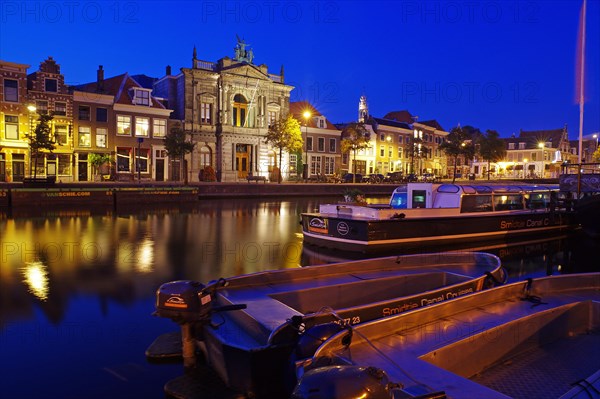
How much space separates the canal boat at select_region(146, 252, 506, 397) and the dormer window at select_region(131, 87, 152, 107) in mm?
43566

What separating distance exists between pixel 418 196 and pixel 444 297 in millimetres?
11190

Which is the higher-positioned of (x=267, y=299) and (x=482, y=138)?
(x=482, y=138)

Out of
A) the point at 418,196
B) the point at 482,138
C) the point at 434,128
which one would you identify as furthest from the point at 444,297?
the point at 434,128

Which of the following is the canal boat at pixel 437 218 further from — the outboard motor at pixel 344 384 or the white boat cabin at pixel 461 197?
the outboard motor at pixel 344 384

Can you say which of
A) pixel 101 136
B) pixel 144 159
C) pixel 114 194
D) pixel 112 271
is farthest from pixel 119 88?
pixel 112 271

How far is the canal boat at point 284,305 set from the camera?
5.15 meters

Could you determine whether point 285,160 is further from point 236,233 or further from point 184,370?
point 184,370

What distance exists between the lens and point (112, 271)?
12.2 metres

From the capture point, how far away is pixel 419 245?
16656 millimetres

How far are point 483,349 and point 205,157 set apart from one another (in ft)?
160

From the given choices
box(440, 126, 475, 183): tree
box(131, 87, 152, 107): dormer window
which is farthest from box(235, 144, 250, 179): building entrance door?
box(440, 126, 475, 183): tree

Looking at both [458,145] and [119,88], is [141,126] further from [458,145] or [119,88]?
[458,145]

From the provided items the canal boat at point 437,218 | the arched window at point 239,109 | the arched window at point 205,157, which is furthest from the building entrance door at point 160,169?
A: the canal boat at point 437,218

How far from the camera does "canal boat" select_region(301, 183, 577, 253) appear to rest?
51.6 ft
